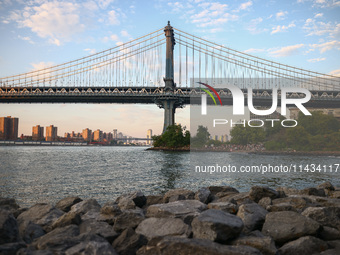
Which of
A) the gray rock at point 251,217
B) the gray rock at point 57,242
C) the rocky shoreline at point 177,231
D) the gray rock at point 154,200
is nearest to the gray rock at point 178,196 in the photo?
the gray rock at point 154,200

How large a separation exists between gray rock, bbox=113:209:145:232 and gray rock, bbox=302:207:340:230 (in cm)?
313

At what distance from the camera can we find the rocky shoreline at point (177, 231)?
3666mm

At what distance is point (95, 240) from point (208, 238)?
1.56 meters

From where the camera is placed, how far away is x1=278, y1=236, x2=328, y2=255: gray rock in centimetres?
412

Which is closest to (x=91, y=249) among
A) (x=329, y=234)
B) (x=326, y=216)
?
(x=329, y=234)

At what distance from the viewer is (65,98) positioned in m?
66.0

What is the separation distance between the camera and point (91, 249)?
3623 mm

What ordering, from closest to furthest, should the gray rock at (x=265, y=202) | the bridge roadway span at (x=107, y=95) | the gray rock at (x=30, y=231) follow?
the gray rock at (x=30, y=231)
the gray rock at (x=265, y=202)
the bridge roadway span at (x=107, y=95)

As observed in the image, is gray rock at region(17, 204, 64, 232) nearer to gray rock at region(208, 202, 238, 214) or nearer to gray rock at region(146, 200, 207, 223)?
gray rock at region(146, 200, 207, 223)

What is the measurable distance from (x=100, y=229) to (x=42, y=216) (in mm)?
1680

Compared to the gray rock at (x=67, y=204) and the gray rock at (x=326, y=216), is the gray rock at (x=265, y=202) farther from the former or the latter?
the gray rock at (x=67, y=204)

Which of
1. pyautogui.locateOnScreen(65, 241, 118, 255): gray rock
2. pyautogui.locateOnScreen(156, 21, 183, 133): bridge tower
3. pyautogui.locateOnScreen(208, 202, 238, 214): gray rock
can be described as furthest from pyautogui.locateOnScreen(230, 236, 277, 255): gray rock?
pyautogui.locateOnScreen(156, 21, 183, 133): bridge tower

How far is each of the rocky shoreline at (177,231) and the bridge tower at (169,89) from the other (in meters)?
61.0

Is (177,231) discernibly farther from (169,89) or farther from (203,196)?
(169,89)
